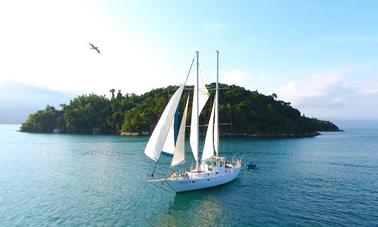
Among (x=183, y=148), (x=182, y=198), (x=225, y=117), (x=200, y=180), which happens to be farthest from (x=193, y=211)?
(x=225, y=117)

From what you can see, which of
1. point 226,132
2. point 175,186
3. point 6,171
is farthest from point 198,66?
point 226,132

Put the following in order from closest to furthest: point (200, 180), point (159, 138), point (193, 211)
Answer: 1. point (193, 211)
2. point (159, 138)
3. point (200, 180)

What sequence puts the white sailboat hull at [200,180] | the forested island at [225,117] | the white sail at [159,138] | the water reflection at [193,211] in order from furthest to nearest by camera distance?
the forested island at [225,117]
the white sailboat hull at [200,180]
the white sail at [159,138]
the water reflection at [193,211]

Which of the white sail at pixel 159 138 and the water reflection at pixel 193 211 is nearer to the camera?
the water reflection at pixel 193 211

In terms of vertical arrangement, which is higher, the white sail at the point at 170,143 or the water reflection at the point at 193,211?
the white sail at the point at 170,143

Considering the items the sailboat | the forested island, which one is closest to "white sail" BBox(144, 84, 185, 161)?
the sailboat

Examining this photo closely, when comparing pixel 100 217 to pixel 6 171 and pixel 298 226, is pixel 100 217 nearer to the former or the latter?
pixel 298 226

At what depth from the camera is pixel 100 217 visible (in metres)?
33.8

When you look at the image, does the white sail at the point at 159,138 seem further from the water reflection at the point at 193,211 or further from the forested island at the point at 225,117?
the forested island at the point at 225,117

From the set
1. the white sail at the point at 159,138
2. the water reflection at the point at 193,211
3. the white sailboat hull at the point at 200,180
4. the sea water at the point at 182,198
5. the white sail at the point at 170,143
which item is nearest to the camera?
the water reflection at the point at 193,211

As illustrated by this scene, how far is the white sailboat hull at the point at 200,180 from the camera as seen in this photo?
40.1 meters

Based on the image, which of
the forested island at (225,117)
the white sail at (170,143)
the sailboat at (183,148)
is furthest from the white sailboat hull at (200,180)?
the forested island at (225,117)

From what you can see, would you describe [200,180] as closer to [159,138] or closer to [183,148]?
[183,148]

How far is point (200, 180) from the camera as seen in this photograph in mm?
41969
